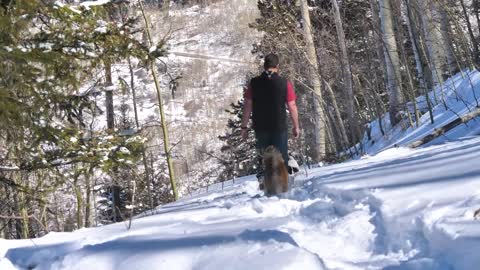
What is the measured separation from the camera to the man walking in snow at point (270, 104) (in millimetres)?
6090

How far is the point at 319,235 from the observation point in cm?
371

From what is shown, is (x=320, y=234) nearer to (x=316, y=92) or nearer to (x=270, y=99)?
(x=270, y=99)

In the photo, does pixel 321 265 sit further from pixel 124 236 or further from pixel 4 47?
pixel 4 47

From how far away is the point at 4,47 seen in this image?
25.1ft

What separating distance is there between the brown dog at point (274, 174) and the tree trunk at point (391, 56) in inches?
286

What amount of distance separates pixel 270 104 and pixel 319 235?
2.62m

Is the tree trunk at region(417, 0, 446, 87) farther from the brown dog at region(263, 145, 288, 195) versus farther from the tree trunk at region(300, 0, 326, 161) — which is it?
the brown dog at region(263, 145, 288, 195)

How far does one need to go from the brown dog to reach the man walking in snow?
412 millimetres

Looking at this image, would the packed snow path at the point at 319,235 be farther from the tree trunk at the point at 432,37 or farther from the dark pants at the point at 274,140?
the tree trunk at the point at 432,37

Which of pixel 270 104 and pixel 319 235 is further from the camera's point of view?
pixel 270 104

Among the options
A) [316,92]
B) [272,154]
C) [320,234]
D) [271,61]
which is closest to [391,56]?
[316,92]

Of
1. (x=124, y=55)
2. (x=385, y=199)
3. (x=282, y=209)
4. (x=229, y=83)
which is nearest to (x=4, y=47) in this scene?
(x=124, y=55)

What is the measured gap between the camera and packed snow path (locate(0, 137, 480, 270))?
9.78ft

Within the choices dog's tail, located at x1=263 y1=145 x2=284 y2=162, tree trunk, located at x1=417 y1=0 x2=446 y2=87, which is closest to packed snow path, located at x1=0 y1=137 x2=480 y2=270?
dog's tail, located at x1=263 y1=145 x2=284 y2=162
